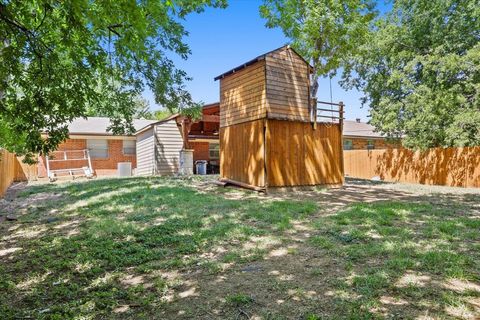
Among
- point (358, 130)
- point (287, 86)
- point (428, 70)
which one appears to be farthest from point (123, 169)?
point (358, 130)

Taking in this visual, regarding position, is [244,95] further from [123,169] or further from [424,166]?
[123,169]

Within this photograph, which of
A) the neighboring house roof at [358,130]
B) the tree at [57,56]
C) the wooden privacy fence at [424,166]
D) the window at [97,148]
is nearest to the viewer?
the tree at [57,56]

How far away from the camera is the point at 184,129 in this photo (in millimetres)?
16984

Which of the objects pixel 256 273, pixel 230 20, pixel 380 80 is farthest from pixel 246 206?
pixel 380 80

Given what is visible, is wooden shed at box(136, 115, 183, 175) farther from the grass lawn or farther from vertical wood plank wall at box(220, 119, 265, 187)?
the grass lawn

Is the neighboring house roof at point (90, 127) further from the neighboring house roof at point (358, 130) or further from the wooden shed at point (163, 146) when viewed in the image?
the neighboring house roof at point (358, 130)

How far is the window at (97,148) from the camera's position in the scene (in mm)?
20281

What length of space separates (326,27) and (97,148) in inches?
635

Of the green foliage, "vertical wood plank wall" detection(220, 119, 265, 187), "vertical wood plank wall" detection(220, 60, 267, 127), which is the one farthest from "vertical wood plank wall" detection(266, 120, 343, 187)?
the green foliage

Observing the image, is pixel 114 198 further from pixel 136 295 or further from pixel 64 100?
pixel 136 295

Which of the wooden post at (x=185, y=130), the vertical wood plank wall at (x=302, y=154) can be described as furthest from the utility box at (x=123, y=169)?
the vertical wood plank wall at (x=302, y=154)

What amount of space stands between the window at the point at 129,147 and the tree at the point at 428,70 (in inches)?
634

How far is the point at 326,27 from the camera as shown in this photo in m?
16.2

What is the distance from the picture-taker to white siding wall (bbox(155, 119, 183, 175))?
1798cm
